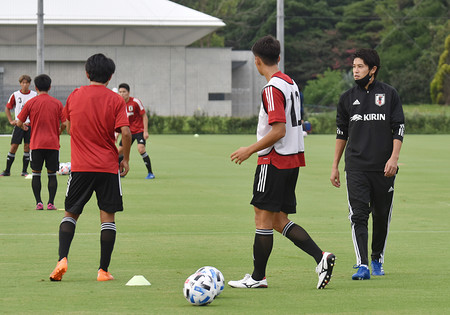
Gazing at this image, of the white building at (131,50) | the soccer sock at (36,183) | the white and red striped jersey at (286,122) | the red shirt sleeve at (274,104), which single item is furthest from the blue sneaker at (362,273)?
the white building at (131,50)

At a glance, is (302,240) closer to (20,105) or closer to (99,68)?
(99,68)

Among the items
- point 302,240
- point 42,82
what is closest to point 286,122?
point 302,240

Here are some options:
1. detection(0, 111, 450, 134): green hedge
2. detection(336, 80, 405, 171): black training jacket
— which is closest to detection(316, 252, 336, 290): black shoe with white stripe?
detection(336, 80, 405, 171): black training jacket

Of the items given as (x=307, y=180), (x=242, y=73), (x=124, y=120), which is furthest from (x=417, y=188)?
(x=242, y=73)

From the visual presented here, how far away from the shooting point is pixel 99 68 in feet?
26.2

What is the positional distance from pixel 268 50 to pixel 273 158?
871 millimetres

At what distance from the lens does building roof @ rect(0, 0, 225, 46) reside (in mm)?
61719

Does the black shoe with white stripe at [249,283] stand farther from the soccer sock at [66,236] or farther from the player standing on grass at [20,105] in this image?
the player standing on grass at [20,105]

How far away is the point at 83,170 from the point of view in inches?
313

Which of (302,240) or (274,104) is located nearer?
(274,104)

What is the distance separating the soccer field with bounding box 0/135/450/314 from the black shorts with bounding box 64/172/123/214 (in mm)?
635

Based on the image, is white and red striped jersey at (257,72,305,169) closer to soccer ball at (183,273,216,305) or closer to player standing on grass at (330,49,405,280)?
player standing on grass at (330,49,405,280)

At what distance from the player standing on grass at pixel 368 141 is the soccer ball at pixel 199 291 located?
1.73 metres

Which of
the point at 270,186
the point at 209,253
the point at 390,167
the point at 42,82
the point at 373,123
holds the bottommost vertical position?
the point at 209,253
